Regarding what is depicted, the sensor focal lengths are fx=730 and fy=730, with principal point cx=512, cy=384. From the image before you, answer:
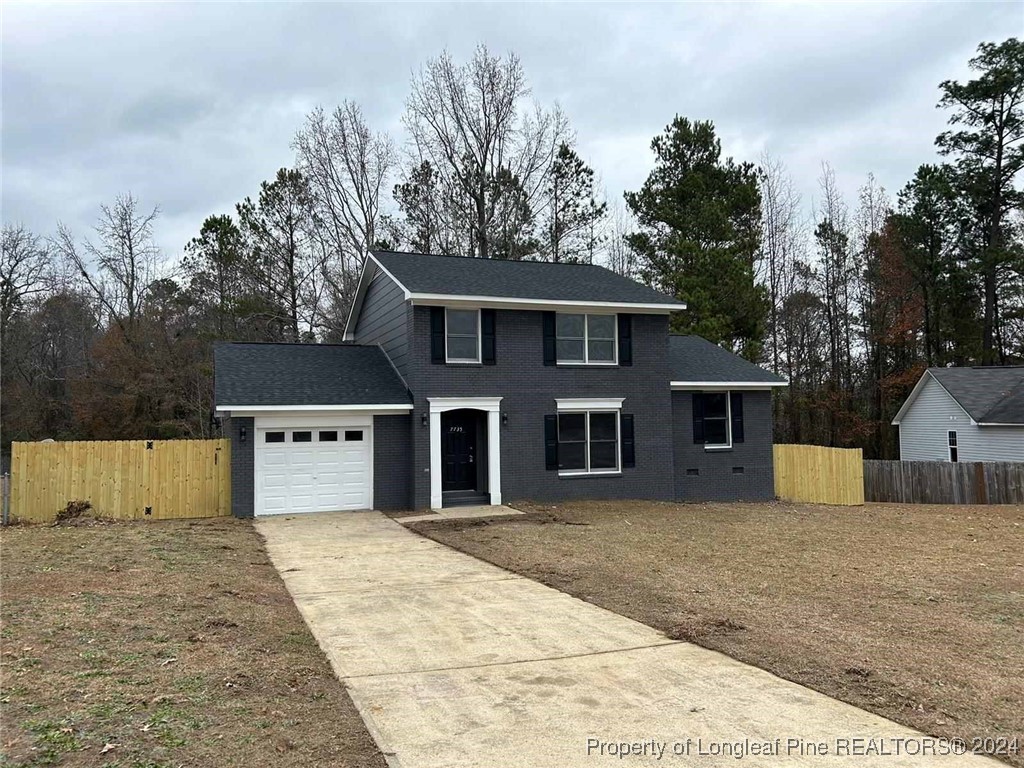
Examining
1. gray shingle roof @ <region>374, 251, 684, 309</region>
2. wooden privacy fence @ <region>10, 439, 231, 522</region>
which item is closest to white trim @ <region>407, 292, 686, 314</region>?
gray shingle roof @ <region>374, 251, 684, 309</region>

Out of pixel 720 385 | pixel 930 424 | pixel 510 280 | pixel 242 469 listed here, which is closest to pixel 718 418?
pixel 720 385

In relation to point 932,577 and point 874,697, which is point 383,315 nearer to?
point 932,577

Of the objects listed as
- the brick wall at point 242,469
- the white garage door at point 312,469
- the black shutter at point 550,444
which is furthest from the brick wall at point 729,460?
the brick wall at point 242,469

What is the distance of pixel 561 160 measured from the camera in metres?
31.6

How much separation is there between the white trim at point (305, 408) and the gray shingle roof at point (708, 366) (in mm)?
7694

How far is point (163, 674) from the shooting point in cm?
527

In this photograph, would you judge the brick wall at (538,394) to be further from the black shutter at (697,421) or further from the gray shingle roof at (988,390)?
the gray shingle roof at (988,390)

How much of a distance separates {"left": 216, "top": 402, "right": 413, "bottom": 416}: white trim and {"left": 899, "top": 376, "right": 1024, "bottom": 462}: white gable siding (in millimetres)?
22889

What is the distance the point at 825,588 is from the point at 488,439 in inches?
389

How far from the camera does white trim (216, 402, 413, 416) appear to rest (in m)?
15.1

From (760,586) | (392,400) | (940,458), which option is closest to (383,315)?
(392,400)

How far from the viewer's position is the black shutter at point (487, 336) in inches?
683

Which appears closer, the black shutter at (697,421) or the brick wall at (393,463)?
the brick wall at (393,463)

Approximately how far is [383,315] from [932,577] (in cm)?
1412
